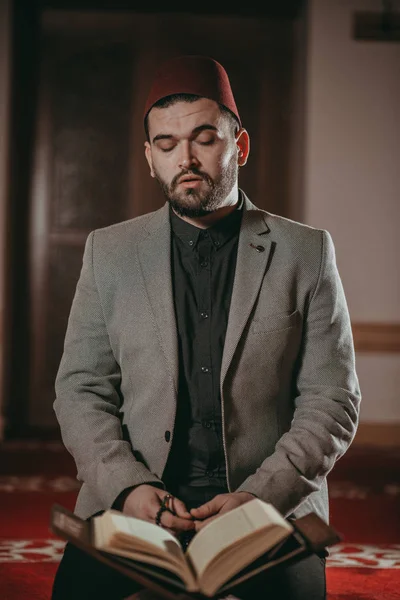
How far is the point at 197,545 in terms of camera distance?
1226 millimetres

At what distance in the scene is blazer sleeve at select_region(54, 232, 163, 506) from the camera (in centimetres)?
152

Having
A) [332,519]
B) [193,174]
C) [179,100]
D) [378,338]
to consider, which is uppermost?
[179,100]

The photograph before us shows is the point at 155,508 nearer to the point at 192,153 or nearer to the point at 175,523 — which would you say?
the point at 175,523

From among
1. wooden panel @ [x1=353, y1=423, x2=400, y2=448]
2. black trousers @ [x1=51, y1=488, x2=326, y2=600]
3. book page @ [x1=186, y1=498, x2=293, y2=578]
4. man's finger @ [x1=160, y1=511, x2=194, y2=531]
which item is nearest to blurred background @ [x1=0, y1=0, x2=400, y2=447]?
wooden panel @ [x1=353, y1=423, x2=400, y2=448]

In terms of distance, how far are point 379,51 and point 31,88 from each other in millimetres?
2127

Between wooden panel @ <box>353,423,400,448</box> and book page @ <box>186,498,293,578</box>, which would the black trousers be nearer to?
book page @ <box>186,498,293,578</box>

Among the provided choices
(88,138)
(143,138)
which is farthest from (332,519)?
(88,138)

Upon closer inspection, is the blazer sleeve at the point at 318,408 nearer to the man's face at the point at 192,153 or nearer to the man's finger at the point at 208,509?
the man's finger at the point at 208,509

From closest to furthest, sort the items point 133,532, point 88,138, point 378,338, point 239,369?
1. point 133,532
2. point 239,369
3. point 378,338
4. point 88,138

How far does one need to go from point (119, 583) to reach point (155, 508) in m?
0.15

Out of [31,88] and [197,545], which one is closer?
[197,545]

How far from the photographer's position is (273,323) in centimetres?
162

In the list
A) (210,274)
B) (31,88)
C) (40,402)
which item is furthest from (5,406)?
(210,274)

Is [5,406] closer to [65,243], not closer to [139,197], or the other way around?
[65,243]
